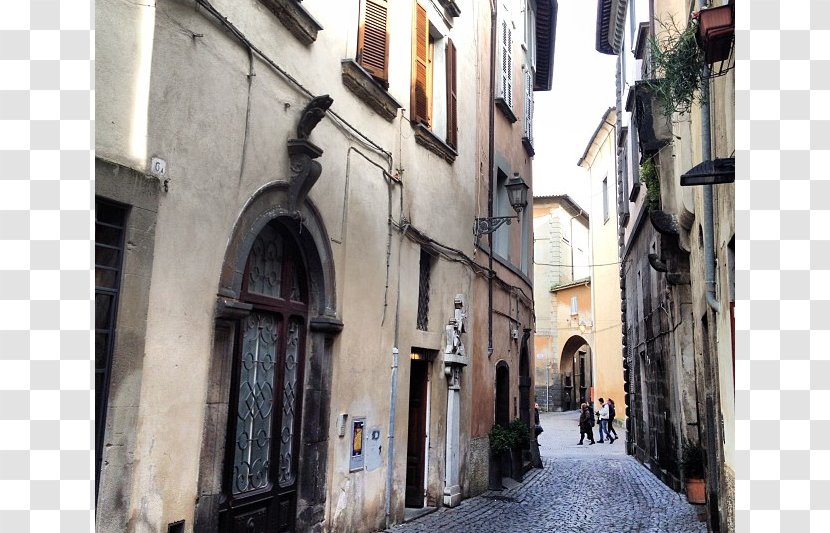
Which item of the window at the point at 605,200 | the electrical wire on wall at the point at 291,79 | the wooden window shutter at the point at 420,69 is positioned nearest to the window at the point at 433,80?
the wooden window shutter at the point at 420,69

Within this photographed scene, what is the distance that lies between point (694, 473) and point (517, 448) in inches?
138

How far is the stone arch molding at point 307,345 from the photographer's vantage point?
534 cm

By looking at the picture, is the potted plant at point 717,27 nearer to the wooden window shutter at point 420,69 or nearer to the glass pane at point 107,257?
the glass pane at point 107,257

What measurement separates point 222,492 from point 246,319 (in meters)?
1.40

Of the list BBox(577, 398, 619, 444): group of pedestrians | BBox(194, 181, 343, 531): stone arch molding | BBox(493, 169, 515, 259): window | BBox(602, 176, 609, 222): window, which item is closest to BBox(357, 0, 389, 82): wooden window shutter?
BBox(194, 181, 343, 531): stone arch molding

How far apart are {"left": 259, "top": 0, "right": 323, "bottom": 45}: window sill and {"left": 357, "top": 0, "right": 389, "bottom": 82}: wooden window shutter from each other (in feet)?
3.80

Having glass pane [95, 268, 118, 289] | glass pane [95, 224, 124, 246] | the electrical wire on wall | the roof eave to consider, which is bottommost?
glass pane [95, 268, 118, 289]

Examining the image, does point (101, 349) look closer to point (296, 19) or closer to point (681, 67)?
point (296, 19)

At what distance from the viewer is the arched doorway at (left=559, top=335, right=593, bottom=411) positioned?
122 ft

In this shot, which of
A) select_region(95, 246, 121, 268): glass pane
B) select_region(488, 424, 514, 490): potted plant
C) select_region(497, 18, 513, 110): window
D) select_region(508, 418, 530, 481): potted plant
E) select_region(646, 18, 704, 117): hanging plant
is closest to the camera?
select_region(95, 246, 121, 268): glass pane

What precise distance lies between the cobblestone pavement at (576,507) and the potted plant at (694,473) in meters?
0.19

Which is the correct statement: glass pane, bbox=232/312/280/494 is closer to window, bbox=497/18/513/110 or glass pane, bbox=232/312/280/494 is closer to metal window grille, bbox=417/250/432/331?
metal window grille, bbox=417/250/432/331

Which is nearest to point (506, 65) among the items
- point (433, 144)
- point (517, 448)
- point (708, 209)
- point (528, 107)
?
point (528, 107)

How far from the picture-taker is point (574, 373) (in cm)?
4250
